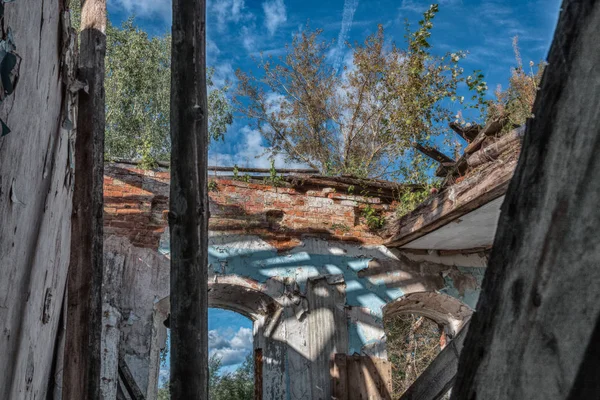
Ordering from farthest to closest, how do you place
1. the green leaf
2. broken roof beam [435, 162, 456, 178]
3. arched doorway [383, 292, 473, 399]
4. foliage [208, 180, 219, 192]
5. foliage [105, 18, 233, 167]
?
foliage [105, 18, 233, 167]
arched doorway [383, 292, 473, 399]
foliage [208, 180, 219, 192]
broken roof beam [435, 162, 456, 178]
the green leaf

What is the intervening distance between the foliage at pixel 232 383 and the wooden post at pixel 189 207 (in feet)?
30.1

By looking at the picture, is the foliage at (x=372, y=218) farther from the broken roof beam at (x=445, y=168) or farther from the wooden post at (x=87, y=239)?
the wooden post at (x=87, y=239)

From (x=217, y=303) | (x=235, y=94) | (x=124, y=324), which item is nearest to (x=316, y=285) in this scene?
(x=217, y=303)

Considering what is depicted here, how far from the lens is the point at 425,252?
7.03 m

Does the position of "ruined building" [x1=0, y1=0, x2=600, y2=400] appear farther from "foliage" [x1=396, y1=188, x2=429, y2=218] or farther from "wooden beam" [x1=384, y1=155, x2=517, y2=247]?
"foliage" [x1=396, y1=188, x2=429, y2=218]

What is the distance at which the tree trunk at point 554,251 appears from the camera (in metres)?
0.55

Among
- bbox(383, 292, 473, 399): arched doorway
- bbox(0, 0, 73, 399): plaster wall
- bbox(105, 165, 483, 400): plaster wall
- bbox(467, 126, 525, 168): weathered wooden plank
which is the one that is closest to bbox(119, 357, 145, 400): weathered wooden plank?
bbox(105, 165, 483, 400): plaster wall

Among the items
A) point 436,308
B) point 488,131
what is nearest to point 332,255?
point 436,308

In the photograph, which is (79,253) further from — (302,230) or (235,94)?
(235,94)

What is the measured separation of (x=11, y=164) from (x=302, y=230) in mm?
5381

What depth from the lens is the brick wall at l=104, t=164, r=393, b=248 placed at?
6027 mm

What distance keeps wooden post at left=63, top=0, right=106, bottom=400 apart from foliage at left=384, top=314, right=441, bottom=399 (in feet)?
25.0

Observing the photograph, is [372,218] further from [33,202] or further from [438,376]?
[33,202]

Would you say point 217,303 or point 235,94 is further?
point 235,94
